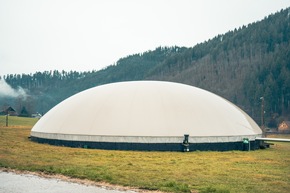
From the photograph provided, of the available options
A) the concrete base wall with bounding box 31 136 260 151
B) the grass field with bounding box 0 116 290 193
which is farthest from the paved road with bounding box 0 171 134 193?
the concrete base wall with bounding box 31 136 260 151

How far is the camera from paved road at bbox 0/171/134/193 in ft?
46.2

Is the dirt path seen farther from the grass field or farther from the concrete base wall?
the concrete base wall

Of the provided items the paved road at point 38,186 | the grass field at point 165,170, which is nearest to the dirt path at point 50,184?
the paved road at point 38,186

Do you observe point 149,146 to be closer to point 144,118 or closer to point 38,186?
point 144,118

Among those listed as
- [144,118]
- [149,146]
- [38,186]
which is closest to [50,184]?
[38,186]

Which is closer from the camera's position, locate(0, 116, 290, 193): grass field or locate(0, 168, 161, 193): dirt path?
locate(0, 168, 161, 193): dirt path

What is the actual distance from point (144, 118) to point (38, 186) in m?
18.0

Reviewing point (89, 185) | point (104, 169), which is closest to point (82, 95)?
point (104, 169)

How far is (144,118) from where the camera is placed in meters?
32.2

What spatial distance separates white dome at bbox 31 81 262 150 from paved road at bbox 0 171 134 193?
14.7m

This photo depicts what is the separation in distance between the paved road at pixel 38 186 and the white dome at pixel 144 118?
48.1 feet

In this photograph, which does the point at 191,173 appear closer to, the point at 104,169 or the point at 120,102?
the point at 104,169

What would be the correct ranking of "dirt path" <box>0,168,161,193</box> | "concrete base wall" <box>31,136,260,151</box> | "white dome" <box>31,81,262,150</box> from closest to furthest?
"dirt path" <box>0,168,161,193</box>, "concrete base wall" <box>31,136,260,151</box>, "white dome" <box>31,81,262,150</box>

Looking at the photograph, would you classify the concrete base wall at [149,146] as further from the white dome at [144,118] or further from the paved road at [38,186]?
the paved road at [38,186]
